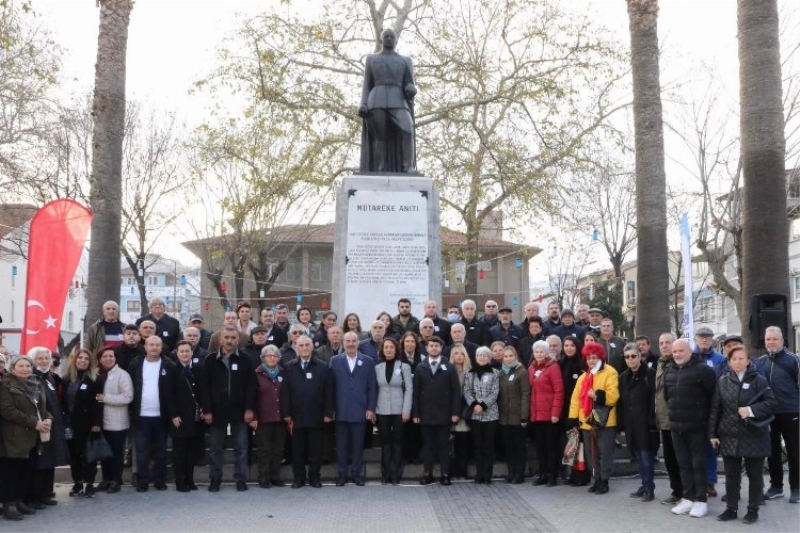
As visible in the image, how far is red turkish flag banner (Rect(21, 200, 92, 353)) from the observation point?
11.7m

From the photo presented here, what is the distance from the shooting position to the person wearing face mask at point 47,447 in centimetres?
919

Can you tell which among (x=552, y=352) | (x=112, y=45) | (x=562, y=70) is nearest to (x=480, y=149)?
(x=562, y=70)

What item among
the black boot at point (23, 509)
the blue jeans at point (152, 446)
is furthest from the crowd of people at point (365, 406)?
the black boot at point (23, 509)

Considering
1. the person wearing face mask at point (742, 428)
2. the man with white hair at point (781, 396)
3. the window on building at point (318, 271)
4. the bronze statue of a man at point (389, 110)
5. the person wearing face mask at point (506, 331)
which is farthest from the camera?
the window on building at point (318, 271)

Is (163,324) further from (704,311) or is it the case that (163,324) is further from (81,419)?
(704,311)

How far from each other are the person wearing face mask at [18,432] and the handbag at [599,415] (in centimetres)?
578

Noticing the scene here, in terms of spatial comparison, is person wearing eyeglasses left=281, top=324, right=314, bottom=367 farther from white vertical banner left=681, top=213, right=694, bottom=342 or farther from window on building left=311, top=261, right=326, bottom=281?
window on building left=311, top=261, right=326, bottom=281

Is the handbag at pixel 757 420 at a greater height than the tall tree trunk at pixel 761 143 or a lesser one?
lesser

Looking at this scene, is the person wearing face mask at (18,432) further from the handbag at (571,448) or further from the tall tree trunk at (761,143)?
the tall tree trunk at (761,143)

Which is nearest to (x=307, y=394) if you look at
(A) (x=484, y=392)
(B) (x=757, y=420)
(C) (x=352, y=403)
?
(C) (x=352, y=403)

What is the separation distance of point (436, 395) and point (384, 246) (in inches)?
136

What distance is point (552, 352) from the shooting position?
35.4 feet

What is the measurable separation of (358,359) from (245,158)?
1562cm

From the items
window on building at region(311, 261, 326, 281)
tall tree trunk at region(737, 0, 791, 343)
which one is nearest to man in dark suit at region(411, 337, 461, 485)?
tall tree trunk at region(737, 0, 791, 343)
